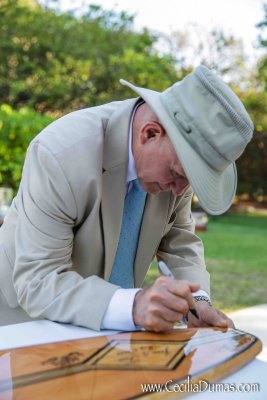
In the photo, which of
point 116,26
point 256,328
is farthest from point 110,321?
point 116,26

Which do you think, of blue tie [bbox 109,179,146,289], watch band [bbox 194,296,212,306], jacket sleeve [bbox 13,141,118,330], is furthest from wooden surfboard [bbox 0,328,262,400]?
blue tie [bbox 109,179,146,289]

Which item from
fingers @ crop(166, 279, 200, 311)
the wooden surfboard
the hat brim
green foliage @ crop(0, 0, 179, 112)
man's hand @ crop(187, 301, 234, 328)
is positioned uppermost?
the hat brim

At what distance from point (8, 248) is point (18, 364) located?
24.6 inches

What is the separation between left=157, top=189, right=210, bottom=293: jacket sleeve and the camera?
6.28 feet

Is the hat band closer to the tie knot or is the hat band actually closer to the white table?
the tie knot

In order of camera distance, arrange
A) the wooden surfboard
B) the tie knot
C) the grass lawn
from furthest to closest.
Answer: the grass lawn
the tie knot
the wooden surfboard

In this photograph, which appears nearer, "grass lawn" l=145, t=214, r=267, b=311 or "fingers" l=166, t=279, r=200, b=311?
"fingers" l=166, t=279, r=200, b=311

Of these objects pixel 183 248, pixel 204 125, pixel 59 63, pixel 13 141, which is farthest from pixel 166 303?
pixel 59 63

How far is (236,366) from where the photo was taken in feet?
4.11

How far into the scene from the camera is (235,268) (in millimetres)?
7738

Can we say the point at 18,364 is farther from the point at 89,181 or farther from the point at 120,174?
the point at 120,174

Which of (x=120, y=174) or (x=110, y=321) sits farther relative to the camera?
(x=120, y=174)

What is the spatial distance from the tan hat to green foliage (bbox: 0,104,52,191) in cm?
516

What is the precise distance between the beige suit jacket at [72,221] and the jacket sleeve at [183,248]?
0.04 meters
